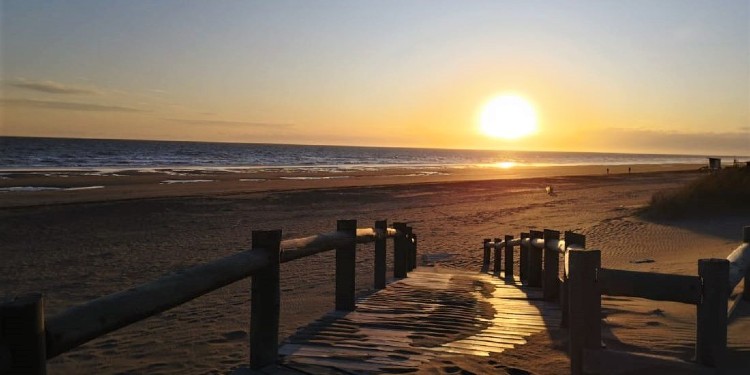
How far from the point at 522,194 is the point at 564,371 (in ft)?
89.4

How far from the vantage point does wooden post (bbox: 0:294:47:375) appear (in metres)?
2.30

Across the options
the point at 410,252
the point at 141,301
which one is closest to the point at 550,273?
the point at 410,252

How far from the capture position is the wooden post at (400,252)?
936 centimetres

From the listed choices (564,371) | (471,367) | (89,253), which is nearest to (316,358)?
(471,367)

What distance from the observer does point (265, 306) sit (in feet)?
14.4

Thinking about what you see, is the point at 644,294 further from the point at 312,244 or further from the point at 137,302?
the point at 137,302

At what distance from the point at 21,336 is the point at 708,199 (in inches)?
738

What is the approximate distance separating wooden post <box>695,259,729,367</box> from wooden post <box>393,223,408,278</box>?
5.81 meters

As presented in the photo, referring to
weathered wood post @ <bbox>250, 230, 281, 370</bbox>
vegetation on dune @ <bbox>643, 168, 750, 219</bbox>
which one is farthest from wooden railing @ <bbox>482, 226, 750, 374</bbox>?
→ vegetation on dune @ <bbox>643, 168, 750, 219</bbox>

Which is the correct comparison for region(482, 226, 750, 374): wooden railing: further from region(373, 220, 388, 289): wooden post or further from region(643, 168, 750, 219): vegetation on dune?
region(643, 168, 750, 219): vegetation on dune

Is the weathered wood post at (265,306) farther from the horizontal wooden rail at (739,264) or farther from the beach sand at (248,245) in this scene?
the horizontal wooden rail at (739,264)

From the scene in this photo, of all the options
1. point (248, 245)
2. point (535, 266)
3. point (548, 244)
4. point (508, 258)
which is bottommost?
point (248, 245)

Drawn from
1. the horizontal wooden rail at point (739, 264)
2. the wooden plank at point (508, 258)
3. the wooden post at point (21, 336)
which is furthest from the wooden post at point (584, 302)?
the wooden plank at point (508, 258)

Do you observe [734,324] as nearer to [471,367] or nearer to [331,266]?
[471,367]
